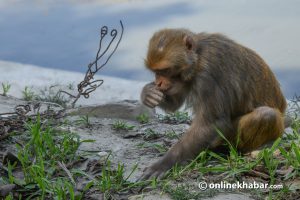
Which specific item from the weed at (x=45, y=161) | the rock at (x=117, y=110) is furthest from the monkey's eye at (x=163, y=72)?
the rock at (x=117, y=110)

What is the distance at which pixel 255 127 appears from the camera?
784 centimetres

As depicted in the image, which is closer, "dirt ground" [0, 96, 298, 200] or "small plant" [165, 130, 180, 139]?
"dirt ground" [0, 96, 298, 200]

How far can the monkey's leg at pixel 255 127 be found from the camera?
783 centimetres

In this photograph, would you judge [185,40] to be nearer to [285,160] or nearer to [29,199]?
[285,160]

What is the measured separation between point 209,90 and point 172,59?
1.81 ft

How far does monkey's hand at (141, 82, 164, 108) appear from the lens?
7973 millimetres

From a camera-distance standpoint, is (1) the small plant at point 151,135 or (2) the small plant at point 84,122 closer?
(1) the small plant at point 151,135

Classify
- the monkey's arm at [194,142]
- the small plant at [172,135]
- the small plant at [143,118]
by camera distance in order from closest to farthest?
1. the monkey's arm at [194,142]
2. the small plant at [172,135]
3. the small plant at [143,118]

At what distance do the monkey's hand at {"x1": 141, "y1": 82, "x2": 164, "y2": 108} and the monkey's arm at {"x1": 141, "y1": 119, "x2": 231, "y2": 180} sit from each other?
0.56 meters

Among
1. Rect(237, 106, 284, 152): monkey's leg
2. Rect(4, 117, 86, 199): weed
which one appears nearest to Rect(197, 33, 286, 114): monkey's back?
Rect(237, 106, 284, 152): monkey's leg

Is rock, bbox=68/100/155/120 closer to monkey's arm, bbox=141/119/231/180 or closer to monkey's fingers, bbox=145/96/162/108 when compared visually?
monkey's fingers, bbox=145/96/162/108

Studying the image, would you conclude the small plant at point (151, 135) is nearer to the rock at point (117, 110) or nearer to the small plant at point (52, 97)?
the rock at point (117, 110)

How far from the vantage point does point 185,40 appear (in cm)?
773

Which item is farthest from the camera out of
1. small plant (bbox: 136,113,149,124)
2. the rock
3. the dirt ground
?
the rock
